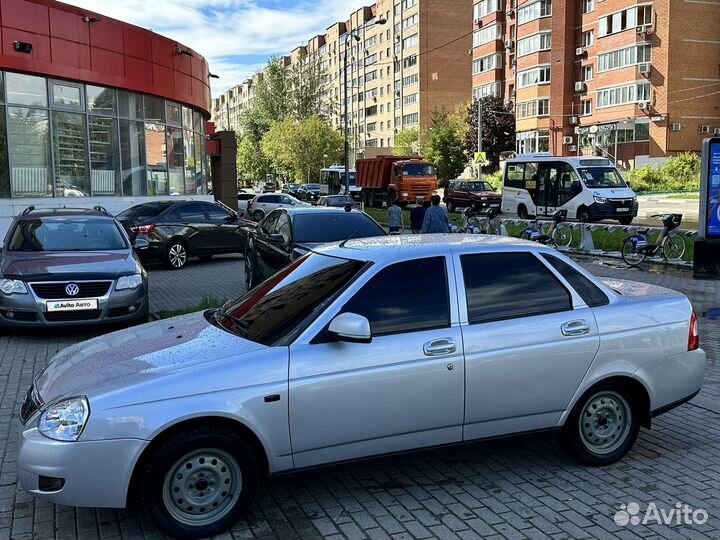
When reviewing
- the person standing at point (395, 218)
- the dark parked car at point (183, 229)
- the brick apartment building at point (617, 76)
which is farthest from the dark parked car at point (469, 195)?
the brick apartment building at point (617, 76)

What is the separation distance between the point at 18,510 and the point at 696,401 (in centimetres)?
528

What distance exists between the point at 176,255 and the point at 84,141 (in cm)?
702

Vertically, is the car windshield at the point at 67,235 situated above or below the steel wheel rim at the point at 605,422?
above

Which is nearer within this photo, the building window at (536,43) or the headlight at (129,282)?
the headlight at (129,282)

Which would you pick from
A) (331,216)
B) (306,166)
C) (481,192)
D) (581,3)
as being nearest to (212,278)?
(331,216)

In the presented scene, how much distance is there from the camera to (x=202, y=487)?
3668mm

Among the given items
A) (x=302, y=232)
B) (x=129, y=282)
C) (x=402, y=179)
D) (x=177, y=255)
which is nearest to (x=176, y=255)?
(x=177, y=255)

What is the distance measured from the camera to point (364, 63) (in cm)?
10769

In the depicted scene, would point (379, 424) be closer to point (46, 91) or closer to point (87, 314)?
point (87, 314)

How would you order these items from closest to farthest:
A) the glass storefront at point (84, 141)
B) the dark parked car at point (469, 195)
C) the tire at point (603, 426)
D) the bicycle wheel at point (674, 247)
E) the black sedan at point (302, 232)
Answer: the tire at point (603, 426) < the black sedan at point (302, 232) < the bicycle wheel at point (674, 247) < the glass storefront at point (84, 141) < the dark parked car at point (469, 195)

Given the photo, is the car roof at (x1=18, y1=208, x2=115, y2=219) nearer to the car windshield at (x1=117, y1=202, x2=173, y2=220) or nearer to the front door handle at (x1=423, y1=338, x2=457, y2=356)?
the car windshield at (x1=117, y1=202, x2=173, y2=220)

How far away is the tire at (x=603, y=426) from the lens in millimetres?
4504

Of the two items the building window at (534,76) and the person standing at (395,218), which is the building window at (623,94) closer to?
the building window at (534,76)

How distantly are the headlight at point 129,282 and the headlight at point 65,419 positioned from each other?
5.18 m
